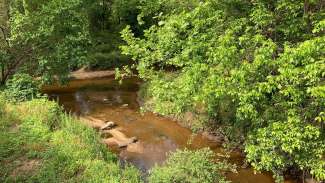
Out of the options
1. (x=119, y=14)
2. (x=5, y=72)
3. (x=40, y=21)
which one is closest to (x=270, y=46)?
(x=40, y=21)

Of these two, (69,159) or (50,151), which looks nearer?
(69,159)

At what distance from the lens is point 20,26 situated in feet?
81.6

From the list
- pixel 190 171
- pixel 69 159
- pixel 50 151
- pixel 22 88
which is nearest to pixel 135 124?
pixel 22 88

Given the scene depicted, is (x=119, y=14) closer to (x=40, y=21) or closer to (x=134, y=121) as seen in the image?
(x=40, y=21)

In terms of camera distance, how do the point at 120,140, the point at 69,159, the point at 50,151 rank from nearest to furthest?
the point at 69,159 < the point at 50,151 < the point at 120,140

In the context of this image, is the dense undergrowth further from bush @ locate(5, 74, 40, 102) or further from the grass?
bush @ locate(5, 74, 40, 102)

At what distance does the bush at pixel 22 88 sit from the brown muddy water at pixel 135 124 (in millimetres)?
2112

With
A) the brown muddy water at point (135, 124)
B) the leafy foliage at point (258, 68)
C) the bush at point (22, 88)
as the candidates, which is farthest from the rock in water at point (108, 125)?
the leafy foliage at point (258, 68)

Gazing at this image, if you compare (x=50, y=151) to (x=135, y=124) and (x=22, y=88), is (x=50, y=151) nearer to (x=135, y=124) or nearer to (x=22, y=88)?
(x=135, y=124)

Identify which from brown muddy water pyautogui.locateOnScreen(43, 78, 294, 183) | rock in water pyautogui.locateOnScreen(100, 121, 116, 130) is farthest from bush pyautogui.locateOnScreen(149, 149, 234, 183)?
rock in water pyautogui.locateOnScreen(100, 121, 116, 130)

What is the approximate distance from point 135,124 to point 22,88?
6847 mm

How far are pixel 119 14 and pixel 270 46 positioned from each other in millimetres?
30414

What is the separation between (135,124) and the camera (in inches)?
871

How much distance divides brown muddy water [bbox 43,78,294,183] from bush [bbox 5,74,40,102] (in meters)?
2.11
